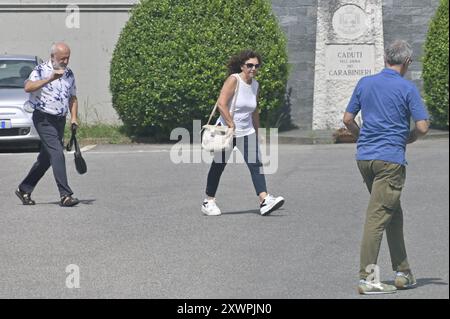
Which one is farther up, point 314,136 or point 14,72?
point 14,72

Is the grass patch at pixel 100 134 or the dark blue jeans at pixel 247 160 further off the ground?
the dark blue jeans at pixel 247 160

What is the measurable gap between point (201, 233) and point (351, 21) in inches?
380

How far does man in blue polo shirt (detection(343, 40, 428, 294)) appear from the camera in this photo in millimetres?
7867

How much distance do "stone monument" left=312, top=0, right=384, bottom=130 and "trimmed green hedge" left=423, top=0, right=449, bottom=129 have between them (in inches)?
36.1

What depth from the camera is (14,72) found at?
19.3 metres

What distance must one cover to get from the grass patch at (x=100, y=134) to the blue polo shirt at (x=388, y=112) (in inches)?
467

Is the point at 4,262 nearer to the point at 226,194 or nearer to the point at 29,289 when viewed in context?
→ the point at 29,289

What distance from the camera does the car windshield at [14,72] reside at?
18906 mm

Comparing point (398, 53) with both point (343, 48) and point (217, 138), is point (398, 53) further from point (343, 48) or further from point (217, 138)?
point (343, 48)

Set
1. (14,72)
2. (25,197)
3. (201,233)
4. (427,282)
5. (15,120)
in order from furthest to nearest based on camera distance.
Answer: (14,72)
(15,120)
(25,197)
(201,233)
(427,282)

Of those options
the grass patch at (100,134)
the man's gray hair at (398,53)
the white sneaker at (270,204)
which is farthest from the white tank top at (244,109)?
the grass patch at (100,134)

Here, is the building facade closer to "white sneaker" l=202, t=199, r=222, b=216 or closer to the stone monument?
the stone monument

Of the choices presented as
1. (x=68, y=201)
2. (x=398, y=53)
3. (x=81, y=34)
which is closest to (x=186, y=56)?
(x=81, y=34)

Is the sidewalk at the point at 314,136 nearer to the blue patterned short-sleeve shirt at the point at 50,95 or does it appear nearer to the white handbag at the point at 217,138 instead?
the blue patterned short-sleeve shirt at the point at 50,95
